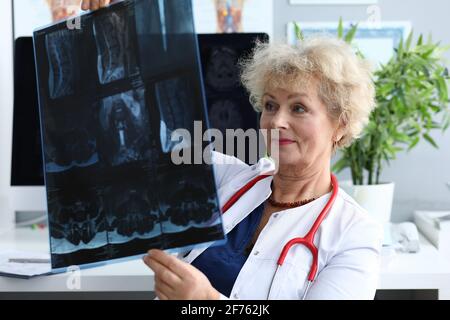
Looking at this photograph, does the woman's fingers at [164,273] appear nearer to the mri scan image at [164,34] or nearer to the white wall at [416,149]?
the mri scan image at [164,34]

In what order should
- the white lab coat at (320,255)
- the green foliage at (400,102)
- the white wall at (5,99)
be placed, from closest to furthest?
the white lab coat at (320,255), the green foliage at (400,102), the white wall at (5,99)

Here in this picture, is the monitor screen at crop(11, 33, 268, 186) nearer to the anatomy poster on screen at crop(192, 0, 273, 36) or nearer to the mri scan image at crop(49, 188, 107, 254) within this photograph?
the anatomy poster on screen at crop(192, 0, 273, 36)

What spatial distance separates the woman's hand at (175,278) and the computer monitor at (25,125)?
0.95 metres

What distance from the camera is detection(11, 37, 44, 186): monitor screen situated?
5.53ft

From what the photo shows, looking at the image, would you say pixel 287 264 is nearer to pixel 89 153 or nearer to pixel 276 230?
pixel 276 230

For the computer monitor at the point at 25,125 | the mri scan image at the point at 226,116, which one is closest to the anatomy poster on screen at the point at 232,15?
the mri scan image at the point at 226,116

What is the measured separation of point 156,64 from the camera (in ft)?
2.78

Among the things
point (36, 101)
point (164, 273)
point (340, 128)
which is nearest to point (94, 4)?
point (164, 273)

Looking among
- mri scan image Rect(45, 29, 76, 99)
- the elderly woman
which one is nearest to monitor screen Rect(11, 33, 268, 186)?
the elderly woman

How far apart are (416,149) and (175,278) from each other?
126 cm

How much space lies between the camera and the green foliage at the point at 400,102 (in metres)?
1.61

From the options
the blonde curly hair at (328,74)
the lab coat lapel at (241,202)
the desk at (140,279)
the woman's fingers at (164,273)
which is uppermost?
the blonde curly hair at (328,74)
